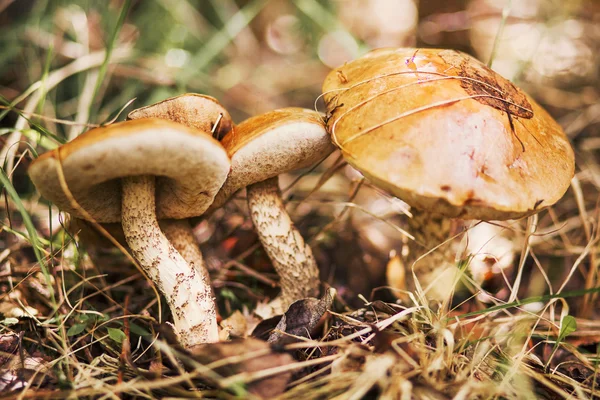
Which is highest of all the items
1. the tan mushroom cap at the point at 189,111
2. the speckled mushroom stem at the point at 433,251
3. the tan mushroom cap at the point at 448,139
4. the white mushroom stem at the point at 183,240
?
the tan mushroom cap at the point at 189,111

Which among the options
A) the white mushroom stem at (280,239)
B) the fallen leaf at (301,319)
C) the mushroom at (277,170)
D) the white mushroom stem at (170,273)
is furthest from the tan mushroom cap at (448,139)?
the white mushroom stem at (170,273)

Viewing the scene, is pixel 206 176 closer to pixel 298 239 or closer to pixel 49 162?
pixel 49 162

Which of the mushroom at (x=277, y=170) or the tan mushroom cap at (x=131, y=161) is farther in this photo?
the mushroom at (x=277, y=170)

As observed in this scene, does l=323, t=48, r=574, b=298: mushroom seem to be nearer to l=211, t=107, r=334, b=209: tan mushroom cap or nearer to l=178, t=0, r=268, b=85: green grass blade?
l=211, t=107, r=334, b=209: tan mushroom cap

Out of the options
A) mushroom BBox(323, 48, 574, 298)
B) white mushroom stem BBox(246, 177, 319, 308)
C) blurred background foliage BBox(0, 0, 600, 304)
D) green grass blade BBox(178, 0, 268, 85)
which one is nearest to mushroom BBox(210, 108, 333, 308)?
white mushroom stem BBox(246, 177, 319, 308)

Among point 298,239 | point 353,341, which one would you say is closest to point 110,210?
point 298,239

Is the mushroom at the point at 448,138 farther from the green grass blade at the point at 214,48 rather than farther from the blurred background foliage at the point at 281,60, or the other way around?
the green grass blade at the point at 214,48

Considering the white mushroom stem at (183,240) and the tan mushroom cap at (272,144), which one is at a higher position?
the tan mushroom cap at (272,144)

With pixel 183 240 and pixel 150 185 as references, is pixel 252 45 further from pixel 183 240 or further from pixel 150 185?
pixel 150 185

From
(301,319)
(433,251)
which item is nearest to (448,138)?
(433,251)
